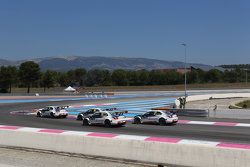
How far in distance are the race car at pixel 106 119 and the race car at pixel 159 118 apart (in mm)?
1972

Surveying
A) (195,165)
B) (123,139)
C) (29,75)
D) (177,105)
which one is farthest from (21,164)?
(29,75)

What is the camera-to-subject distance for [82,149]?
12.3m

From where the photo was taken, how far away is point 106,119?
26.5 metres

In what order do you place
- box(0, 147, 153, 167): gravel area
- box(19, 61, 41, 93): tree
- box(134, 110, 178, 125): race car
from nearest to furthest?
box(0, 147, 153, 167): gravel area < box(134, 110, 178, 125): race car < box(19, 61, 41, 93): tree

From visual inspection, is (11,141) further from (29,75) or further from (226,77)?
(226,77)

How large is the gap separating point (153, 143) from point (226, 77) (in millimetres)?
158726

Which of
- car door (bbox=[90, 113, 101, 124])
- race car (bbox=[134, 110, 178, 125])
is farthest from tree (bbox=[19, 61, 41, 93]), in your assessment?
car door (bbox=[90, 113, 101, 124])

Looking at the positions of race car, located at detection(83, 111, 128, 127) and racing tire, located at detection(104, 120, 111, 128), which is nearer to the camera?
race car, located at detection(83, 111, 128, 127)

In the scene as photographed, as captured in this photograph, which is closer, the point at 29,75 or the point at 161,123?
the point at 161,123

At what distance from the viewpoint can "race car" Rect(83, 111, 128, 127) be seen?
2620 centimetres

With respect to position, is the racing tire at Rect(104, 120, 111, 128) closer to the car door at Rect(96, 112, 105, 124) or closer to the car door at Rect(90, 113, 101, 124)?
the car door at Rect(96, 112, 105, 124)

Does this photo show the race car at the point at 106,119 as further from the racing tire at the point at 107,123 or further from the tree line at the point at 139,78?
the tree line at the point at 139,78

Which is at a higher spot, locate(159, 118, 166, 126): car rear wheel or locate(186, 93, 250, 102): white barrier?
locate(186, 93, 250, 102): white barrier

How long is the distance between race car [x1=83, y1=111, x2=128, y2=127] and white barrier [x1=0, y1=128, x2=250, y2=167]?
1242 centimetres
